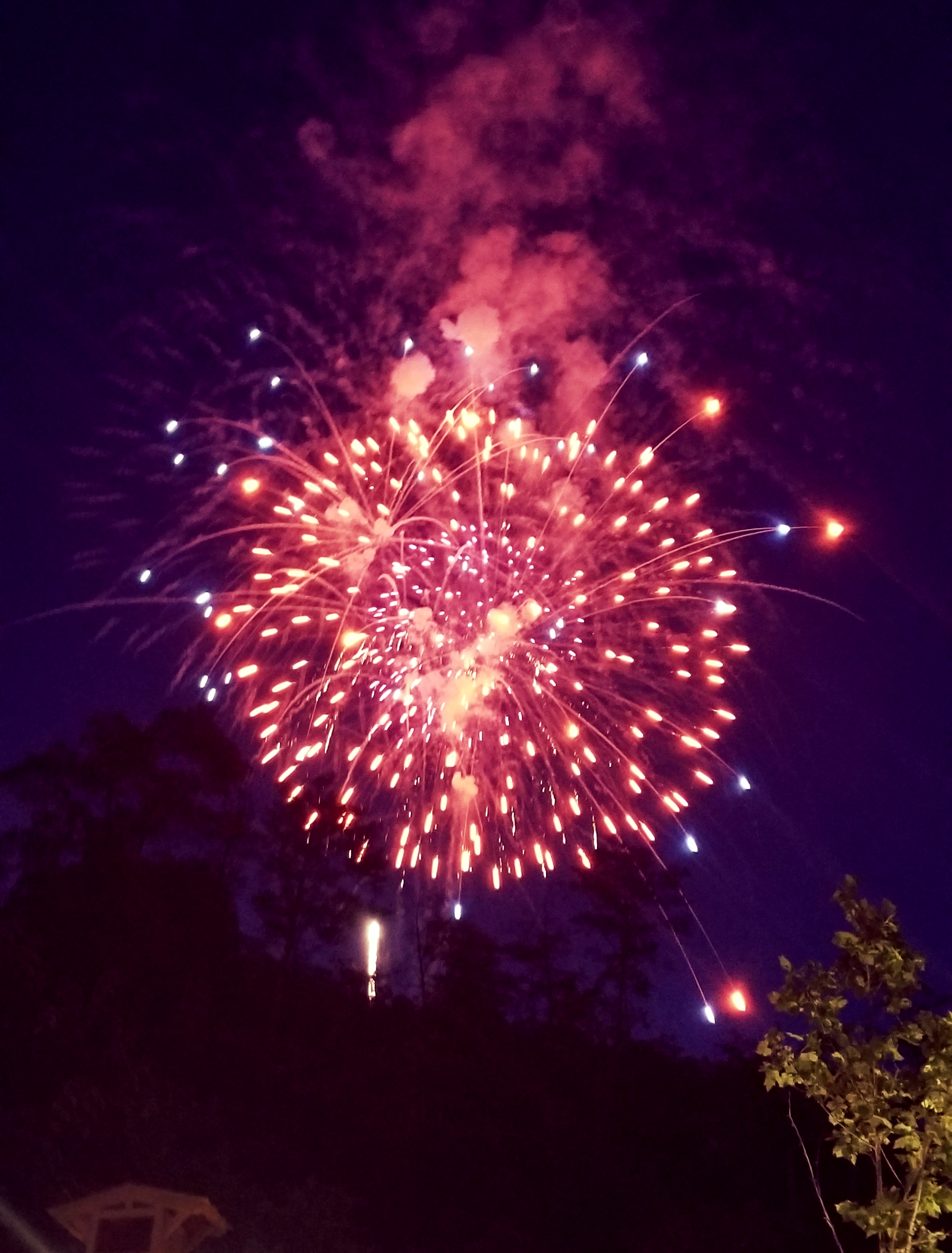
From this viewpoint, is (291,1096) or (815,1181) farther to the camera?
(291,1096)

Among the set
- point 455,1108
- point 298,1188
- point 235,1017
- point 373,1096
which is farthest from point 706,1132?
point 235,1017

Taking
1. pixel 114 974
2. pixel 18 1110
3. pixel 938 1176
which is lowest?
pixel 938 1176

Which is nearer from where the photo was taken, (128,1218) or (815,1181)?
(815,1181)

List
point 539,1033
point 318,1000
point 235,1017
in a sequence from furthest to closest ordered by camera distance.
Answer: point 539,1033 → point 318,1000 → point 235,1017

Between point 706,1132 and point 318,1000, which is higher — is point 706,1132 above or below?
below

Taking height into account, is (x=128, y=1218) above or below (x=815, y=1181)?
above

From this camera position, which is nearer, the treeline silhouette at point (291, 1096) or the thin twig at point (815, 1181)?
the thin twig at point (815, 1181)

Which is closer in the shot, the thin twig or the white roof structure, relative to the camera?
the thin twig

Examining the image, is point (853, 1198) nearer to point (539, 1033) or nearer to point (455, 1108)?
point (455, 1108)

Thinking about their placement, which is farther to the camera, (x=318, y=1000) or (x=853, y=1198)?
→ (x=318, y=1000)

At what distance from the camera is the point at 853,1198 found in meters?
18.2

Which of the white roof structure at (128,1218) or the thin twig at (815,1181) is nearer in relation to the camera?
the thin twig at (815,1181)

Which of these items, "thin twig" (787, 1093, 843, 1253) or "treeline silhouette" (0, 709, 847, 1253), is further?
"treeline silhouette" (0, 709, 847, 1253)

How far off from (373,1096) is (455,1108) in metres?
1.59
